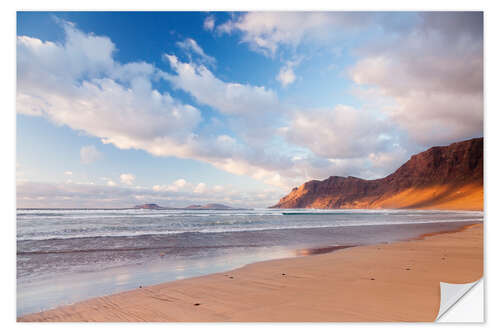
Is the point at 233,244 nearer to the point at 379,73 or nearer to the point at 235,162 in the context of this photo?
the point at 235,162

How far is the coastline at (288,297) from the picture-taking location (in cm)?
260

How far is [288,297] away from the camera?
2.95 meters

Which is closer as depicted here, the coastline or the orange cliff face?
the coastline

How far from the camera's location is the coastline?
2.60m

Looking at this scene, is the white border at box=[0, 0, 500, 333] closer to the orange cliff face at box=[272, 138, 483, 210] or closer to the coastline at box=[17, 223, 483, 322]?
the coastline at box=[17, 223, 483, 322]

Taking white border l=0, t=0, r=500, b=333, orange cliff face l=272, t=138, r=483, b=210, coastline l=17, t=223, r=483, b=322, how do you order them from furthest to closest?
orange cliff face l=272, t=138, r=483, b=210 < white border l=0, t=0, r=500, b=333 < coastline l=17, t=223, r=483, b=322

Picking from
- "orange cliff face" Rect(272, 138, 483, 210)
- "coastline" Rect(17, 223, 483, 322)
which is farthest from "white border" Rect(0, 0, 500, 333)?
"orange cliff face" Rect(272, 138, 483, 210)

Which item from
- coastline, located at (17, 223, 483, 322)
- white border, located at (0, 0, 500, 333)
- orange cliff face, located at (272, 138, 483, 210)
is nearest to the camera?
coastline, located at (17, 223, 483, 322)
